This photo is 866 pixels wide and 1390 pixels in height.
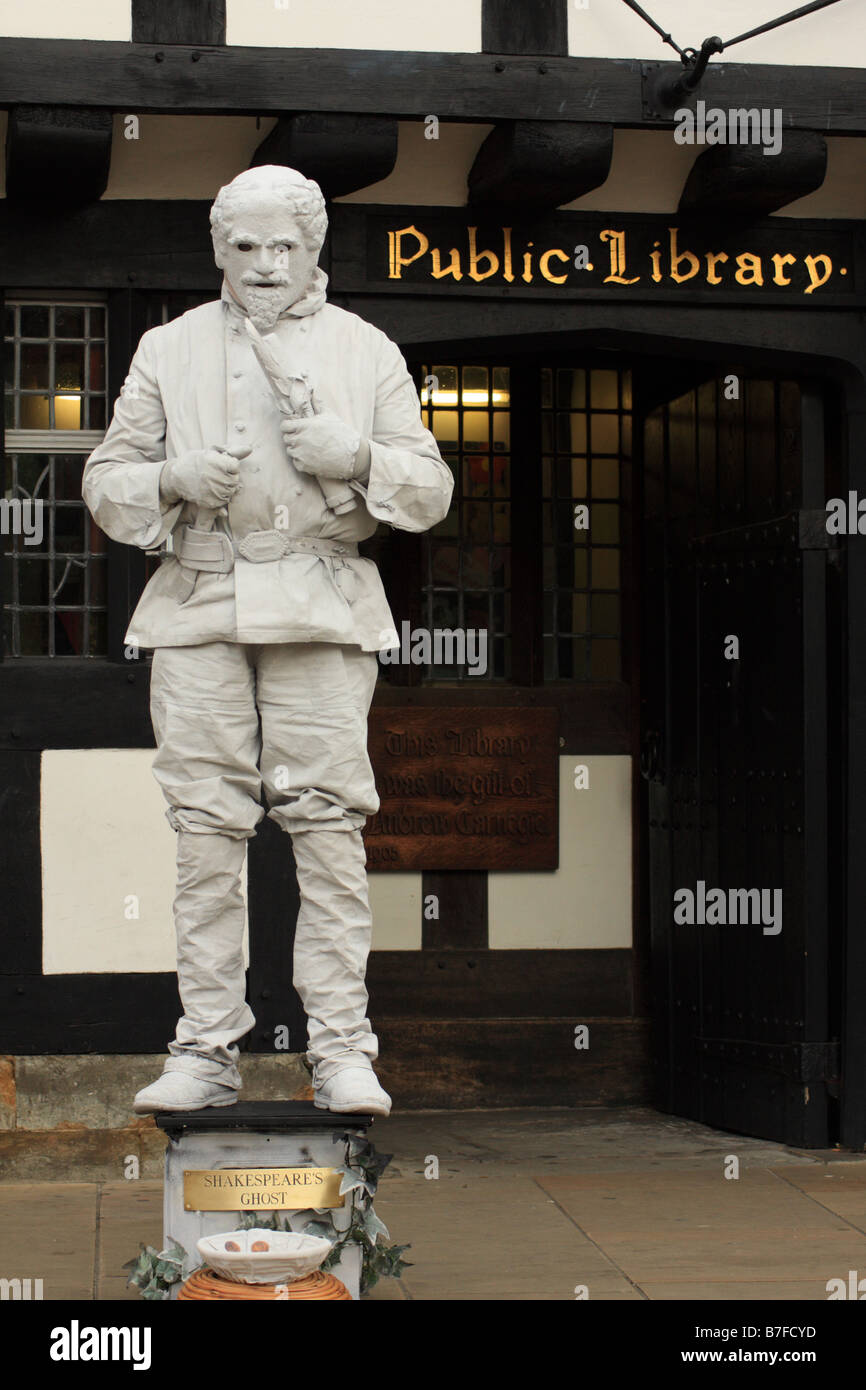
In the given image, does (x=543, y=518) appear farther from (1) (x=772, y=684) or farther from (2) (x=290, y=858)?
(2) (x=290, y=858)

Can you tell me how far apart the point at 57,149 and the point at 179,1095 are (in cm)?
312

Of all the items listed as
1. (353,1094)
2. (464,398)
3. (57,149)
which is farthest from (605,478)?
(353,1094)

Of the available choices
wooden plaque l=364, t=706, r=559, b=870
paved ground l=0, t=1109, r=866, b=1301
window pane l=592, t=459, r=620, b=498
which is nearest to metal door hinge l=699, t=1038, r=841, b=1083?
paved ground l=0, t=1109, r=866, b=1301

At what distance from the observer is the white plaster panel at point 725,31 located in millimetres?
6328

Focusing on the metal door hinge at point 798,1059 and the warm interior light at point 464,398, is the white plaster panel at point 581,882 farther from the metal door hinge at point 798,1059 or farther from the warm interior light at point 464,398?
the warm interior light at point 464,398

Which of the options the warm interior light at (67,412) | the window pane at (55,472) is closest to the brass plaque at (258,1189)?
the window pane at (55,472)

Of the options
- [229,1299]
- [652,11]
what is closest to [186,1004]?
[229,1299]

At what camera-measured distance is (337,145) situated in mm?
6090

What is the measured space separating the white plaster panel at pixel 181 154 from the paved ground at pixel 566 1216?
130 inches

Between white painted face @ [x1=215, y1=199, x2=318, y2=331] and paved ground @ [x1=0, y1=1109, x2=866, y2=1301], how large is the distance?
7.92 feet

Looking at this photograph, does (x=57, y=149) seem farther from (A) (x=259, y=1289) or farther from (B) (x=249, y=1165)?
(A) (x=259, y=1289)

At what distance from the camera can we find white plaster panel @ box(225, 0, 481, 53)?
620 cm

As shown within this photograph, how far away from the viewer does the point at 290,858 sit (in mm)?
6590

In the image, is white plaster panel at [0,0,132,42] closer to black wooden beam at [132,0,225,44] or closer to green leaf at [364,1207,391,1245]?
black wooden beam at [132,0,225,44]
